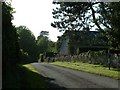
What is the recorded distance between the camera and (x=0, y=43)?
14.2m

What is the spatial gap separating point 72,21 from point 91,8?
4.02 meters

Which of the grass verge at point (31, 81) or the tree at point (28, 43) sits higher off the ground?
the tree at point (28, 43)

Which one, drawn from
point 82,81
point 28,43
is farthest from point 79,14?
point 28,43

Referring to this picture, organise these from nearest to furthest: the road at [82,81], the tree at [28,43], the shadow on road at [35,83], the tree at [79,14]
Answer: the shadow on road at [35,83]
the road at [82,81]
the tree at [79,14]
the tree at [28,43]

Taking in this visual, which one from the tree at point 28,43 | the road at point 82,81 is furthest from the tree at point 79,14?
the tree at point 28,43

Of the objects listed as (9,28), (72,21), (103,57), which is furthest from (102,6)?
(9,28)

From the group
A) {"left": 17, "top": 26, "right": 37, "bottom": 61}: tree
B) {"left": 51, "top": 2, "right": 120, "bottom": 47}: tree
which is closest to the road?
{"left": 51, "top": 2, "right": 120, "bottom": 47}: tree

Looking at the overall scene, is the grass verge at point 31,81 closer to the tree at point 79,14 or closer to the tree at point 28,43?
the tree at point 79,14

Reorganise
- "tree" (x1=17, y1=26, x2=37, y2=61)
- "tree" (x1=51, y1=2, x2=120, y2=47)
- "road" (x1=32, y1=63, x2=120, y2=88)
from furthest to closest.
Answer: "tree" (x1=17, y1=26, x2=37, y2=61) → "tree" (x1=51, y1=2, x2=120, y2=47) → "road" (x1=32, y1=63, x2=120, y2=88)

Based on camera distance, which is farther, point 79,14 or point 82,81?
point 79,14

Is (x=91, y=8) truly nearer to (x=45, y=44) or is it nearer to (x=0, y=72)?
(x=0, y=72)

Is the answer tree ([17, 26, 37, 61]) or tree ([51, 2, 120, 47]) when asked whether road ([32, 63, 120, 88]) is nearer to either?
tree ([51, 2, 120, 47])

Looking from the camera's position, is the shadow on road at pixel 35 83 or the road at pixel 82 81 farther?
the road at pixel 82 81

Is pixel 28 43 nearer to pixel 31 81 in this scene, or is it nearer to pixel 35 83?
pixel 31 81
